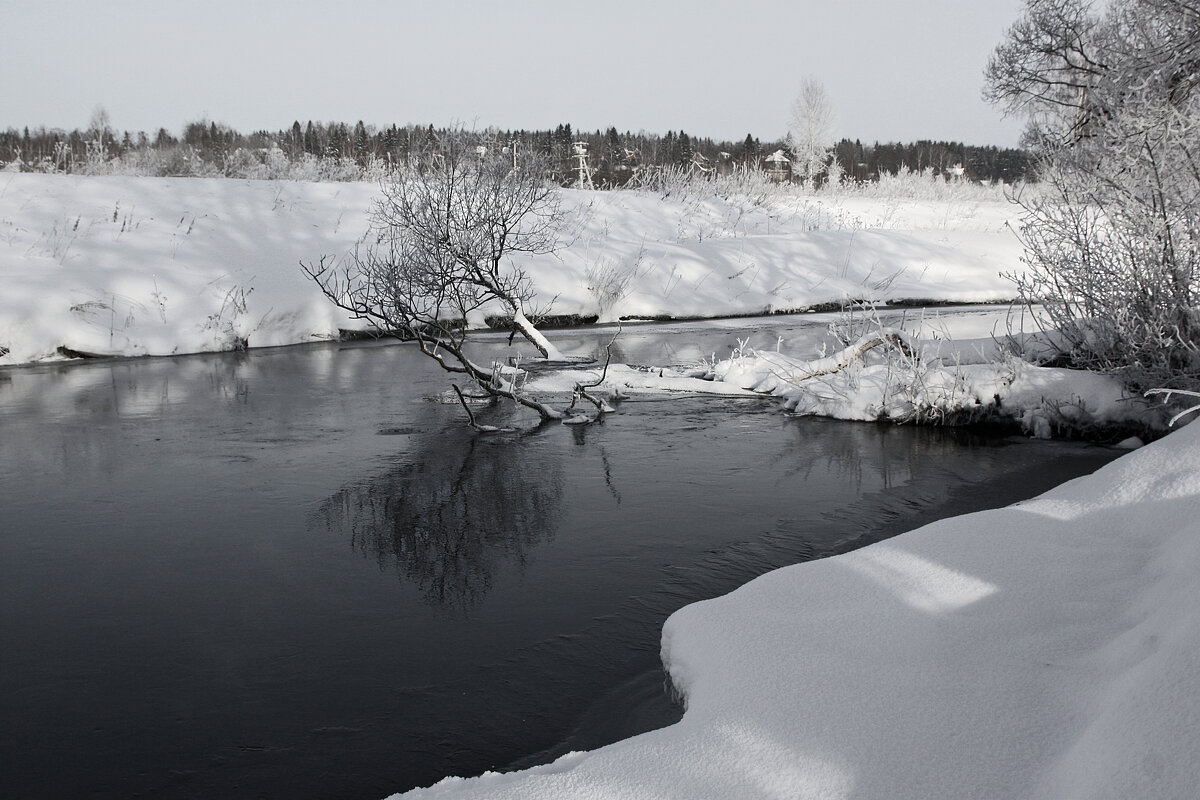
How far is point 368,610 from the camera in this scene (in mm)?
5441

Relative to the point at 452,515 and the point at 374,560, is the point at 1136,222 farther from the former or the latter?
the point at 374,560

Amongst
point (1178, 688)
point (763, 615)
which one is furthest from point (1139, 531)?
point (1178, 688)

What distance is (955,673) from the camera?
3344mm

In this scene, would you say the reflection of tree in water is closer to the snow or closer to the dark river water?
the dark river water

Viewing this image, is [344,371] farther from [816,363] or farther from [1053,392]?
[1053,392]

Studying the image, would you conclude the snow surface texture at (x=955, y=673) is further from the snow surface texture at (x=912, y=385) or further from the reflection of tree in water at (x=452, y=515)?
the snow surface texture at (x=912, y=385)

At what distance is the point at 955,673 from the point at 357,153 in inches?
1781

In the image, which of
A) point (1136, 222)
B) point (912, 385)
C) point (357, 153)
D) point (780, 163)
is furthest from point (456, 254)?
point (780, 163)

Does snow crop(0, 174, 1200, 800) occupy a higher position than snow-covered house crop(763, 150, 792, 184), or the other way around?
snow-covered house crop(763, 150, 792, 184)

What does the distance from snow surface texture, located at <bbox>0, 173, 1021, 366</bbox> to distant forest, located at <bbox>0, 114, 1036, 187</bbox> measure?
2628 millimetres

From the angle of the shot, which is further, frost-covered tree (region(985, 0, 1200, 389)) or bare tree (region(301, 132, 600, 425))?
bare tree (region(301, 132, 600, 425))

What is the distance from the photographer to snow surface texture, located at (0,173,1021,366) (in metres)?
15.9

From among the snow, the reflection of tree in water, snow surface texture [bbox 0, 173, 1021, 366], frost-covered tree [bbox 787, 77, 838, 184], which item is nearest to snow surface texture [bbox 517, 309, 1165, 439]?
the snow

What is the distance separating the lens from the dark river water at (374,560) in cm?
405
